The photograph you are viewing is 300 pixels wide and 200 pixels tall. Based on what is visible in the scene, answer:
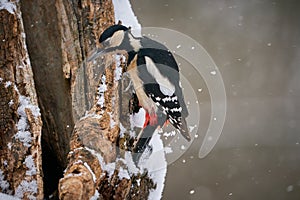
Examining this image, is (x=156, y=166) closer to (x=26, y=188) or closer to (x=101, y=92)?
(x=101, y=92)

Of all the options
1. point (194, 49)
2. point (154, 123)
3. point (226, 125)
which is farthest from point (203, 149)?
point (154, 123)

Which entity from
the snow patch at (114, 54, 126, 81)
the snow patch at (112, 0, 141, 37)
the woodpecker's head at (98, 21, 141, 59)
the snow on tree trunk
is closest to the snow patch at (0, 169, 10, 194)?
the snow on tree trunk

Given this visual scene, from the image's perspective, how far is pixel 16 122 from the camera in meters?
1.80

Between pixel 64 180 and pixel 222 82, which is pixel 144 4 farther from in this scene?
pixel 64 180

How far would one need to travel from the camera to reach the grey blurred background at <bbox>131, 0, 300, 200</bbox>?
416 centimetres

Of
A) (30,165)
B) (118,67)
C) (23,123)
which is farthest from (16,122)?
(118,67)

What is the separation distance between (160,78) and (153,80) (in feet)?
0.12

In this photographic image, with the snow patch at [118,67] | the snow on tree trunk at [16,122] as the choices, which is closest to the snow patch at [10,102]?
the snow on tree trunk at [16,122]

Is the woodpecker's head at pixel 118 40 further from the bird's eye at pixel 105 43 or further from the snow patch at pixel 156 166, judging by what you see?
the snow patch at pixel 156 166

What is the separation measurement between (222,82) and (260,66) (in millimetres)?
398

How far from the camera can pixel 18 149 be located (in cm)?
178

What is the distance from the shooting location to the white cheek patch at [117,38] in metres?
2.19

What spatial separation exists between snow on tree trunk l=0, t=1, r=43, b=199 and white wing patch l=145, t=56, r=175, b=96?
68cm

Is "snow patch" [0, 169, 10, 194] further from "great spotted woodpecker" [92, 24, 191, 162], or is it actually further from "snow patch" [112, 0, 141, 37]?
"snow patch" [112, 0, 141, 37]
